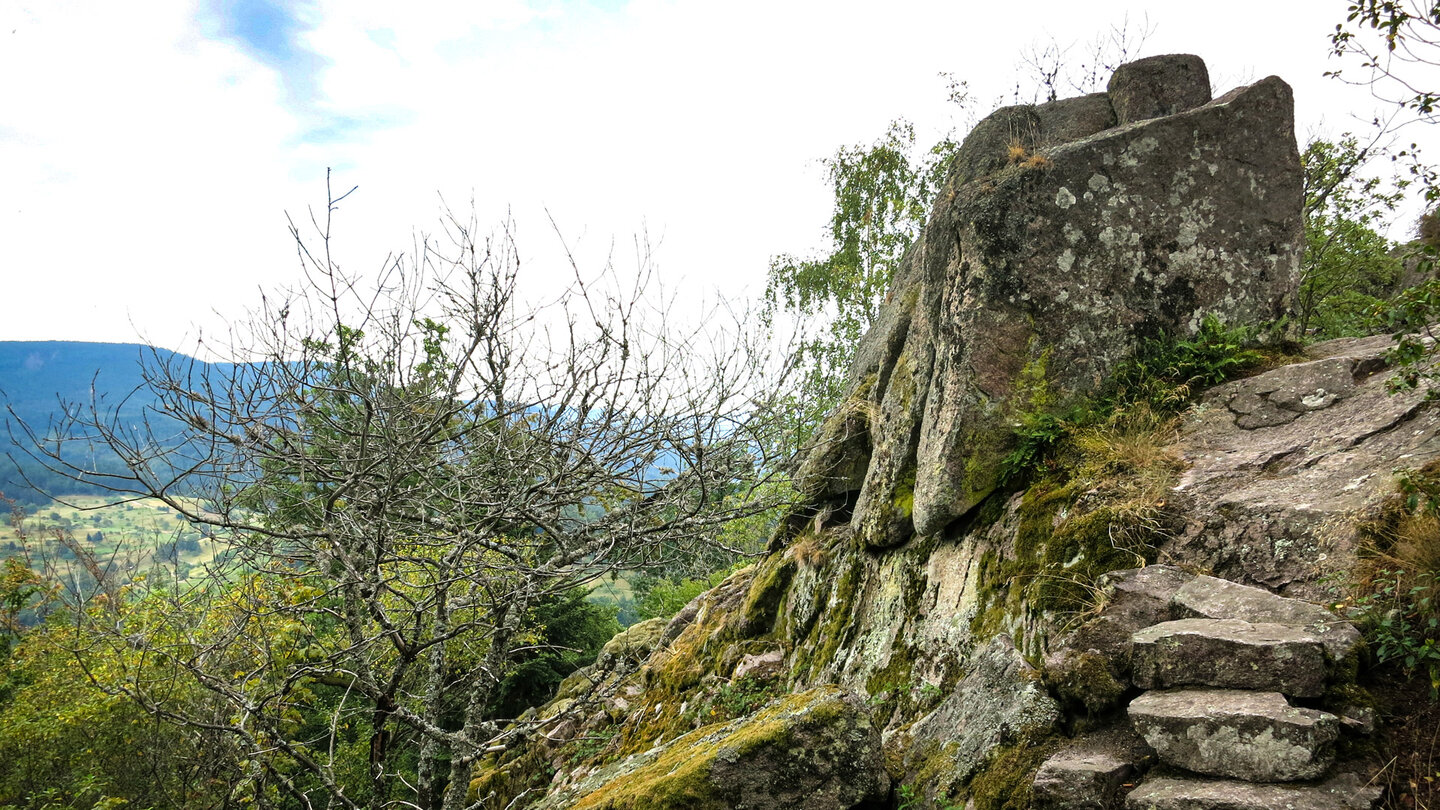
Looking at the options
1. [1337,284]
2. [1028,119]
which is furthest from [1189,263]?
[1337,284]

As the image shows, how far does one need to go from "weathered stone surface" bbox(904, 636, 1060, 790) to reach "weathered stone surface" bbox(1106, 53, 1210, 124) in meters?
5.44

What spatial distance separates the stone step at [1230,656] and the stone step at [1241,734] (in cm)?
8

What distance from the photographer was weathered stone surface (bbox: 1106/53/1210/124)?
21.9 feet

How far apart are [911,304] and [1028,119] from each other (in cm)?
242

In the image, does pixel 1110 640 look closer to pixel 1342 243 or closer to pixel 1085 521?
pixel 1085 521

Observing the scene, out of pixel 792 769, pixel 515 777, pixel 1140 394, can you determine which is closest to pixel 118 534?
pixel 515 777

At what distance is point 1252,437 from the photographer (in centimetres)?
488

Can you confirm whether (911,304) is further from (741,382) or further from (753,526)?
(753,526)

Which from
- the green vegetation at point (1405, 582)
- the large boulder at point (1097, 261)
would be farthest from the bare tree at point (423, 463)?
the green vegetation at point (1405, 582)

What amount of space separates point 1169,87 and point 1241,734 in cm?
622

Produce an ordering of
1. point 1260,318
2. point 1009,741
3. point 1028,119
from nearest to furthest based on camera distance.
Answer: point 1009,741 → point 1260,318 → point 1028,119

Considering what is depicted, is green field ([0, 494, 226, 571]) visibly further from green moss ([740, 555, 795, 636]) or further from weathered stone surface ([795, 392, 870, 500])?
weathered stone surface ([795, 392, 870, 500])

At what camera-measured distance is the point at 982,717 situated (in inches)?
157

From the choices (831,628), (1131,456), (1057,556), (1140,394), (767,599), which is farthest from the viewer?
(767,599)
